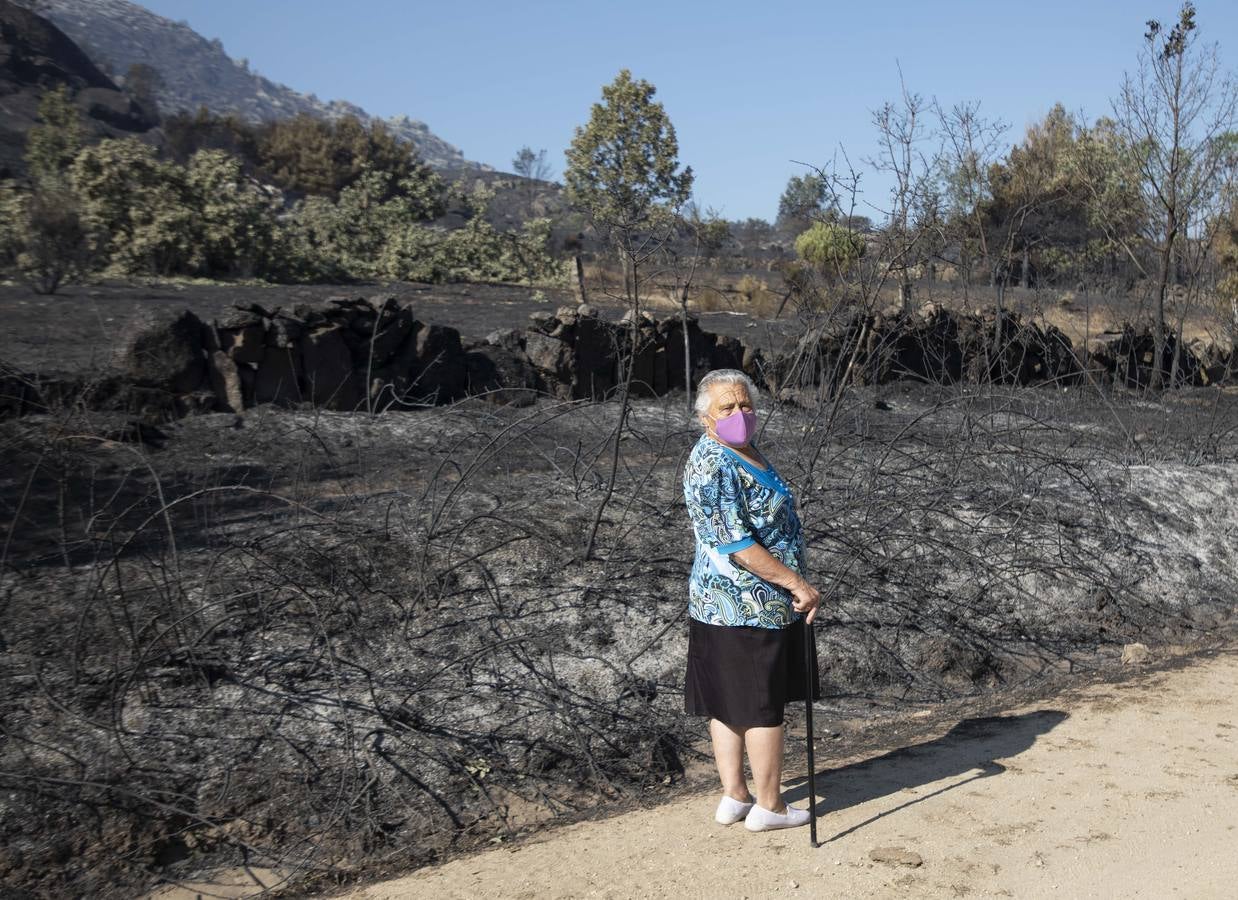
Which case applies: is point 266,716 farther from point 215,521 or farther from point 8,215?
point 8,215

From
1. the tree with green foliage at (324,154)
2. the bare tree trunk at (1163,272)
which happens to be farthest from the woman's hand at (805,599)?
the tree with green foliage at (324,154)

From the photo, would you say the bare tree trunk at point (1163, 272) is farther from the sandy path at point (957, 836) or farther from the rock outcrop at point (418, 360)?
the sandy path at point (957, 836)

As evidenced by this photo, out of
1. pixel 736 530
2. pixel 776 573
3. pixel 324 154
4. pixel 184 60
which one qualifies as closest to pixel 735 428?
pixel 736 530

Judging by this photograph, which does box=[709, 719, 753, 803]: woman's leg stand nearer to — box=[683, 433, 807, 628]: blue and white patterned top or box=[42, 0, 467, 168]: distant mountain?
box=[683, 433, 807, 628]: blue and white patterned top

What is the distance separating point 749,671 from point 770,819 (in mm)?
523

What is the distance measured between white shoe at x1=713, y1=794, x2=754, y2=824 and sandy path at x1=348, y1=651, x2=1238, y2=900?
0.13 ft

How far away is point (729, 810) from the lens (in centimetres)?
414

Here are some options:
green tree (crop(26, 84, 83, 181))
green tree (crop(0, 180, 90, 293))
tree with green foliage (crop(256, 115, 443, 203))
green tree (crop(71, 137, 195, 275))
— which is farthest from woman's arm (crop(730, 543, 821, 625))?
tree with green foliage (crop(256, 115, 443, 203))

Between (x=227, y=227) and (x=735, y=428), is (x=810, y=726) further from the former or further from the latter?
(x=227, y=227)

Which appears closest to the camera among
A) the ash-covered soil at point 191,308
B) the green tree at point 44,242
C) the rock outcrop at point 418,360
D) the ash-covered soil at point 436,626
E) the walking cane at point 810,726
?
the walking cane at point 810,726

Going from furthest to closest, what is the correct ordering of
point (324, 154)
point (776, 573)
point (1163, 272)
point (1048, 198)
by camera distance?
point (324, 154), point (1048, 198), point (1163, 272), point (776, 573)

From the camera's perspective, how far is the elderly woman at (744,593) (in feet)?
12.6

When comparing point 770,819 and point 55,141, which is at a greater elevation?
point 55,141

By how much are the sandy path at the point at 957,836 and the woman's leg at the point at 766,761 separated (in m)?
0.13
